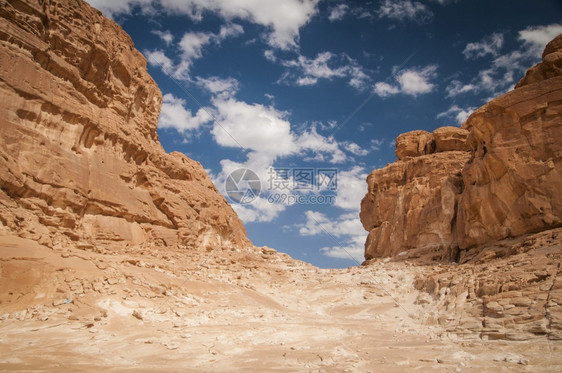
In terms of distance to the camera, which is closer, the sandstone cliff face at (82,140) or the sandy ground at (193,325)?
the sandy ground at (193,325)

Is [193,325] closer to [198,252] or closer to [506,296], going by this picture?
[506,296]

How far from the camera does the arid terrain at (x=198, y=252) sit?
9406mm

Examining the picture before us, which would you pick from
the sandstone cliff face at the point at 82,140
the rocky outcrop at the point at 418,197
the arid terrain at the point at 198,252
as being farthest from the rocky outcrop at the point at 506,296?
the sandstone cliff face at the point at 82,140

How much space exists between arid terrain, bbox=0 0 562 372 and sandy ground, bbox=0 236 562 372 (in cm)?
8

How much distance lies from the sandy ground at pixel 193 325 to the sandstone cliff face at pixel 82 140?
93.3 inches

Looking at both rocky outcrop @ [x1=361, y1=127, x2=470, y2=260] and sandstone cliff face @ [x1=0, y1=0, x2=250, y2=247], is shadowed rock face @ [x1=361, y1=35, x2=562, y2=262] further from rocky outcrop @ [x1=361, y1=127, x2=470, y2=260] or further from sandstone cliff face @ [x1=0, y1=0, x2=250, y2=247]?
sandstone cliff face @ [x1=0, y1=0, x2=250, y2=247]

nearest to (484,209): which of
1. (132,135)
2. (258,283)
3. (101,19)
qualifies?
(258,283)

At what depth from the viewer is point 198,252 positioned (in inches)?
942

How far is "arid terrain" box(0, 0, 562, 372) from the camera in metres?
9.41

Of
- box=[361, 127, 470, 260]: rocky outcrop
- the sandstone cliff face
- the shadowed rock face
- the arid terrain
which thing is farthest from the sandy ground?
box=[361, 127, 470, 260]: rocky outcrop

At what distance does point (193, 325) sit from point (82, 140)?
1229 cm

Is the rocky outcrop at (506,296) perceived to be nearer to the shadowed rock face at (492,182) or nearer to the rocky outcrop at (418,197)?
the shadowed rock face at (492,182)

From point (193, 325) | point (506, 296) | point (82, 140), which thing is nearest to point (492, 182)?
point (506, 296)

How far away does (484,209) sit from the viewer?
22109mm
